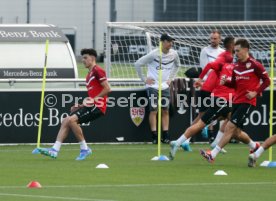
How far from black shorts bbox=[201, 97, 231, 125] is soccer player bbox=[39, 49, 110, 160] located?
158 centimetres

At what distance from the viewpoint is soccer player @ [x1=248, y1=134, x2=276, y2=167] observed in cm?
1986

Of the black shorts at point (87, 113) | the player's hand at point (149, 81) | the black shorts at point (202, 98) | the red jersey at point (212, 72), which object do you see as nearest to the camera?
the black shorts at point (87, 113)

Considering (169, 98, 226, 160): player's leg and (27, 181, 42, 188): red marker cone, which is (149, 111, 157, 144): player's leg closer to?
(169, 98, 226, 160): player's leg

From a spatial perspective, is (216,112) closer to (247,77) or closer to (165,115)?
(247,77)

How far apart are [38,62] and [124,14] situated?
15.2 m

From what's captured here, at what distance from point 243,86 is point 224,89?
83.3 inches

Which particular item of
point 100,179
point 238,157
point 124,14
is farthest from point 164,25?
point 124,14

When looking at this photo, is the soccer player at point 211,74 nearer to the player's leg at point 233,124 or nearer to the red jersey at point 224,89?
the red jersey at point 224,89

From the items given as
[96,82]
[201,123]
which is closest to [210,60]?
[201,123]

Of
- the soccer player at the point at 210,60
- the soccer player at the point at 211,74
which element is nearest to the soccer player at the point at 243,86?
the soccer player at the point at 211,74

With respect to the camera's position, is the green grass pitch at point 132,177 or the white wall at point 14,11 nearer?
the green grass pitch at point 132,177

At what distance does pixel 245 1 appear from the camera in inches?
1657

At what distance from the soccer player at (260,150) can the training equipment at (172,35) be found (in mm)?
8382

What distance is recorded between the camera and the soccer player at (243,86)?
66.4 feet
